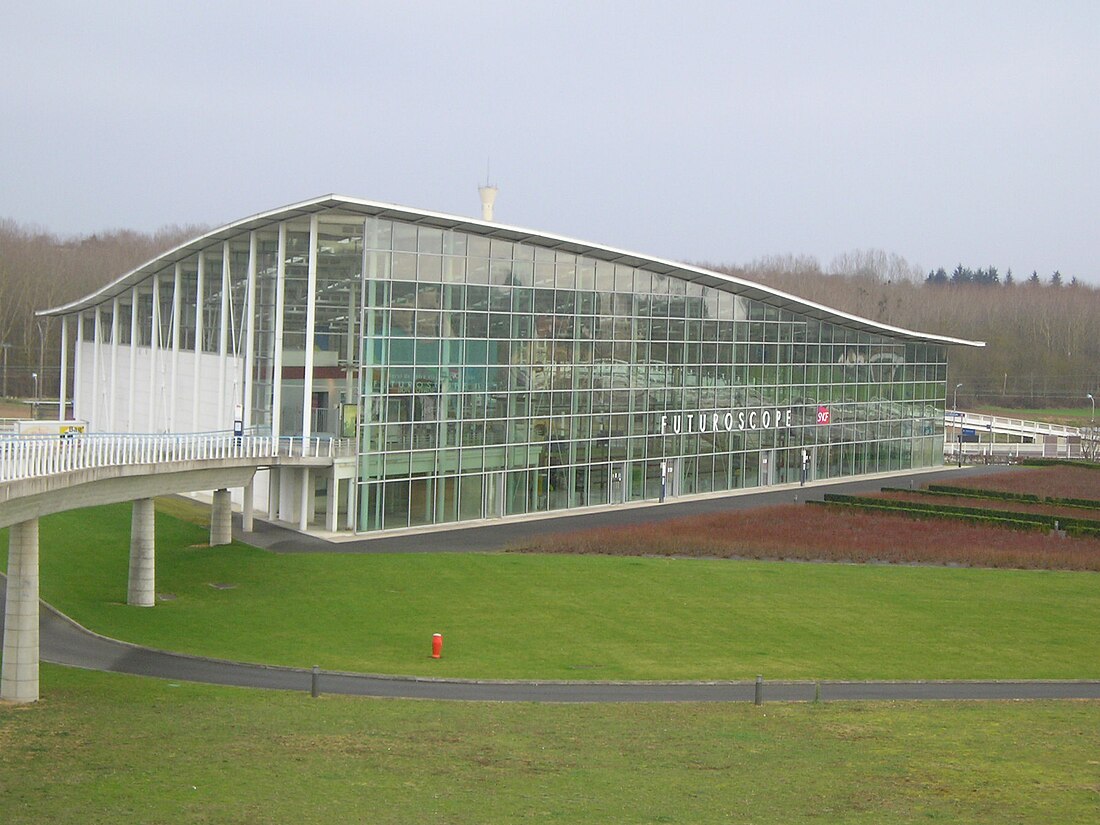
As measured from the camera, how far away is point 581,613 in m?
37.8

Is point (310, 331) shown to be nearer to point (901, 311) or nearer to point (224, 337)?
point (224, 337)

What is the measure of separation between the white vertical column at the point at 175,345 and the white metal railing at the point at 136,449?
1232 centimetres

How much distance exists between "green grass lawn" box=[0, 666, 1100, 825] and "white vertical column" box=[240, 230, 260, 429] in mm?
24827

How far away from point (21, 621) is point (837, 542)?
3189cm

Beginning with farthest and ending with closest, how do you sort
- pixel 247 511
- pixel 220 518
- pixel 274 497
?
pixel 274 497 → pixel 247 511 → pixel 220 518

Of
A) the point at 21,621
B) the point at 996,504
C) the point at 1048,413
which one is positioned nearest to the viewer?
the point at 21,621

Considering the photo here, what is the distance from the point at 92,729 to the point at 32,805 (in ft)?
18.0

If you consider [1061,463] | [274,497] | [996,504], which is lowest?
[996,504]

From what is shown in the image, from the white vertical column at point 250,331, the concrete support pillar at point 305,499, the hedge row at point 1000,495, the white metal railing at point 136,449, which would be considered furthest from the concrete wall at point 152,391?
the hedge row at point 1000,495

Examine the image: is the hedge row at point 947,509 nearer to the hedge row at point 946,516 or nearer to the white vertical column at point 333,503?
the hedge row at point 946,516

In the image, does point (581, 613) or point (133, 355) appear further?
point (133, 355)

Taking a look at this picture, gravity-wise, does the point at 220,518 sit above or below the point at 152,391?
below

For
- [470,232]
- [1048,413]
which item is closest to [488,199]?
[470,232]

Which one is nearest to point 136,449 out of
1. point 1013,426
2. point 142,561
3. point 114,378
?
point 142,561
